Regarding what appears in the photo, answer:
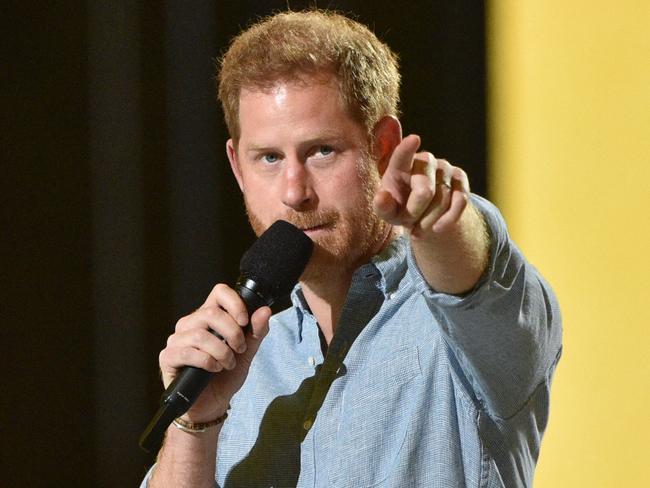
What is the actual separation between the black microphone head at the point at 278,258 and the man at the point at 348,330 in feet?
0.19

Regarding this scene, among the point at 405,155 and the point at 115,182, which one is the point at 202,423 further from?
the point at 115,182

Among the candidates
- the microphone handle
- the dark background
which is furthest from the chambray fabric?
the dark background

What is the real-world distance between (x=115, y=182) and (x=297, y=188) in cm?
94

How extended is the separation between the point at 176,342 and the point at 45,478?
1.18m

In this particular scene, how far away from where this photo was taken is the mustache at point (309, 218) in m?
1.32

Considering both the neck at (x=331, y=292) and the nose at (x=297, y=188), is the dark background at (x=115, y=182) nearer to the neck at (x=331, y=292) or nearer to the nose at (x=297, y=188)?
the neck at (x=331, y=292)

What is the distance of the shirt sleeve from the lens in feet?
3.49

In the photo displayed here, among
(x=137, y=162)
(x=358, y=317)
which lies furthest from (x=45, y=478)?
(x=358, y=317)

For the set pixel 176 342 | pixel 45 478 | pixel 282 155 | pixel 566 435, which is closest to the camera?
pixel 176 342

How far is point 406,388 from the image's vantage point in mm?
1316

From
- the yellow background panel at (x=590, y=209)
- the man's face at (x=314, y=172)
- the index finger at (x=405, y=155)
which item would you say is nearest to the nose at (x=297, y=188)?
the man's face at (x=314, y=172)

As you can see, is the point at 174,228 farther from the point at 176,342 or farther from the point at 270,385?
the point at 176,342

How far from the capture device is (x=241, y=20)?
2.13 meters

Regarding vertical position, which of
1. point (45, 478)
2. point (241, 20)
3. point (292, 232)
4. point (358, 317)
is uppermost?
point (241, 20)
